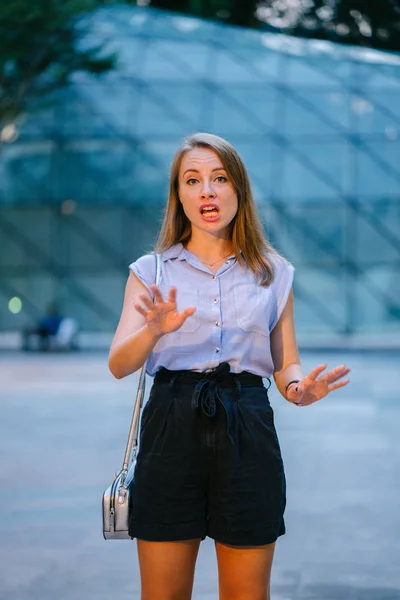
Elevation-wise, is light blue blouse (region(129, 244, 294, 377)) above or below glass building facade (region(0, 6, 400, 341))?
below

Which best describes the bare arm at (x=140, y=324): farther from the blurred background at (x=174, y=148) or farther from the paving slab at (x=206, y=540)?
the blurred background at (x=174, y=148)

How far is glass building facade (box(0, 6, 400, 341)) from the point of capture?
34188 millimetres

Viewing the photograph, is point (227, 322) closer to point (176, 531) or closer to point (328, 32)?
point (176, 531)

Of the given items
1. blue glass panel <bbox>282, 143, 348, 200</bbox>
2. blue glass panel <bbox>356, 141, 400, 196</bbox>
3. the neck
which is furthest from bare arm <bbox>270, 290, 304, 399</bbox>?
blue glass panel <bbox>356, 141, 400, 196</bbox>

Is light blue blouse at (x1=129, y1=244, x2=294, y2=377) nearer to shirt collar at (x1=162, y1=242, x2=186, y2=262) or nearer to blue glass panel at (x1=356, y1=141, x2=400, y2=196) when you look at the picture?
shirt collar at (x1=162, y1=242, x2=186, y2=262)

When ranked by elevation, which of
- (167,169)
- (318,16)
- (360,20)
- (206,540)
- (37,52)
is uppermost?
(318,16)

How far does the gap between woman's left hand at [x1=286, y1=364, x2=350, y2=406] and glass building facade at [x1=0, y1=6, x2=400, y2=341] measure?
30436 mm

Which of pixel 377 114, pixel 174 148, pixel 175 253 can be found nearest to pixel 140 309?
pixel 175 253

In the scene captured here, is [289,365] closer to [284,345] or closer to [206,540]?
[284,345]

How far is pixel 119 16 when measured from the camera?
37969 millimetres

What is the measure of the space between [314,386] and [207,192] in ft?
2.03

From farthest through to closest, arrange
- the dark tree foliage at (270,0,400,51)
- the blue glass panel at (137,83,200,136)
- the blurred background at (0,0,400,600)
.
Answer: the blue glass panel at (137,83,200,136)
the blurred background at (0,0,400,600)
the dark tree foliage at (270,0,400,51)

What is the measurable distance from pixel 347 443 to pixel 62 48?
61.6 ft

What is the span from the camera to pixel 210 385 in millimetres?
2959
